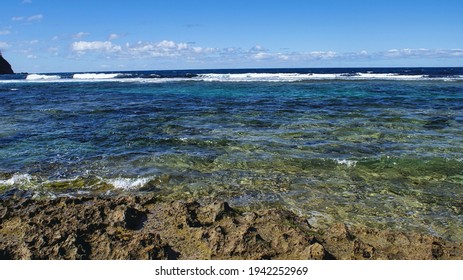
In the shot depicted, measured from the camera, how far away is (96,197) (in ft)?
21.4

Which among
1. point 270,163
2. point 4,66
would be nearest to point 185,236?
point 270,163

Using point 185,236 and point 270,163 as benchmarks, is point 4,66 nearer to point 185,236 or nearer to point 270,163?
point 270,163

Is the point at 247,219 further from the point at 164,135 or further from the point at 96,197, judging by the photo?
the point at 164,135

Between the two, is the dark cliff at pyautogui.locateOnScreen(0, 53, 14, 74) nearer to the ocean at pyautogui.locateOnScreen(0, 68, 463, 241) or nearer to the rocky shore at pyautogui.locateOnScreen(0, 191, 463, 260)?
the ocean at pyautogui.locateOnScreen(0, 68, 463, 241)

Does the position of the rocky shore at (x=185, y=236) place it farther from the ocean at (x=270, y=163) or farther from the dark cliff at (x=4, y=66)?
the dark cliff at (x=4, y=66)

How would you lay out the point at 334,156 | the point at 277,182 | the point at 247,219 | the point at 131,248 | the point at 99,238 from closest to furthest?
1. the point at 131,248
2. the point at 99,238
3. the point at 247,219
4. the point at 277,182
5. the point at 334,156

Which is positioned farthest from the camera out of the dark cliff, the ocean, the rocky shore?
the dark cliff

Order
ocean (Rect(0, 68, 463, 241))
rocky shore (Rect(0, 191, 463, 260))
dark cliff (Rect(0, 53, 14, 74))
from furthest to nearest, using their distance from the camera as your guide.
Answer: dark cliff (Rect(0, 53, 14, 74)) < ocean (Rect(0, 68, 463, 241)) < rocky shore (Rect(0, 191, 463, 260))

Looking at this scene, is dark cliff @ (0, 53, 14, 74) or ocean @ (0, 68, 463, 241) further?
dark cliff @ (0, 53, 14, 74)

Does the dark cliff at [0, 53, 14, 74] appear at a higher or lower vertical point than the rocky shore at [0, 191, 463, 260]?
higher

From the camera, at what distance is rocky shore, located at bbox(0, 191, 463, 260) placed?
14.5ft

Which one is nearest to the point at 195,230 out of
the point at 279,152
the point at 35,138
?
the point at 279,152

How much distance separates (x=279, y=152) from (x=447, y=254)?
5.70m

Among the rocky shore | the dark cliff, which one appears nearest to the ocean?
the rocky shore
